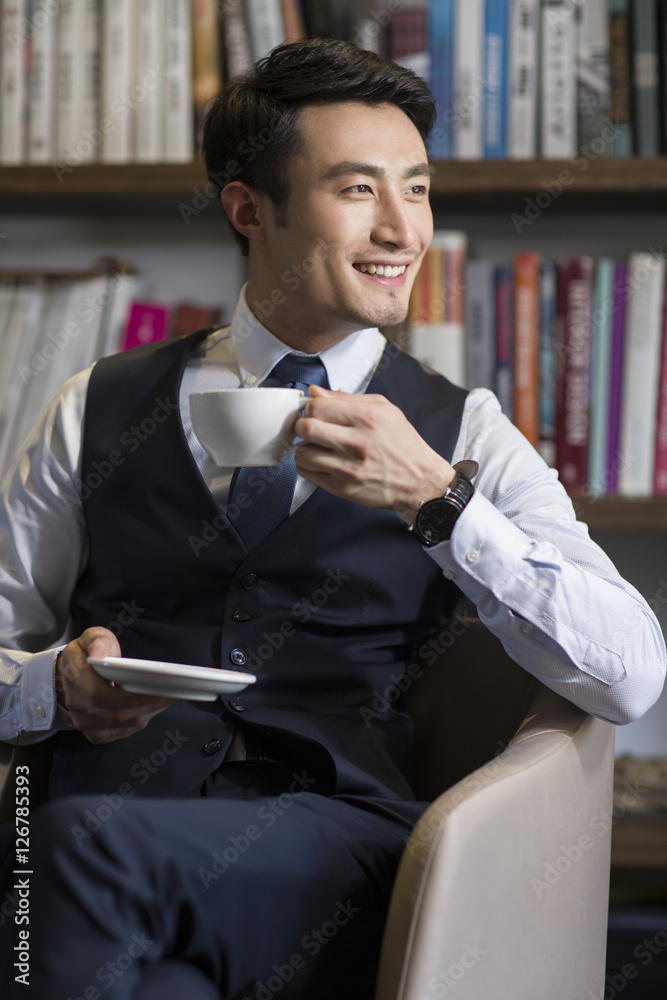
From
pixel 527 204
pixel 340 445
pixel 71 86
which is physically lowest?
pixel 340 445

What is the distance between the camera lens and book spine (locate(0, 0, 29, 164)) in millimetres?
1678

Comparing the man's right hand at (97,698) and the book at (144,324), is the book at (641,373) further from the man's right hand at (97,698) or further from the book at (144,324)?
the man's right hand at (97,698)

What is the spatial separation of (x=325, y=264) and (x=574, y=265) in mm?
672

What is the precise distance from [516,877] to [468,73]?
4.28 feet

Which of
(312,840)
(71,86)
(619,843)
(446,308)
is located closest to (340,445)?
(312,840)

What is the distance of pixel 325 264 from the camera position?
3.68 feet

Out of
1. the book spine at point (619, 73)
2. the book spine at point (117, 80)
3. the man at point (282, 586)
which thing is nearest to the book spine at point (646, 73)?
the book spine at point (619, 73)

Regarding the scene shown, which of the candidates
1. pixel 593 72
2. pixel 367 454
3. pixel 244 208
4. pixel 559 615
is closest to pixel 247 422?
pixel 367 454

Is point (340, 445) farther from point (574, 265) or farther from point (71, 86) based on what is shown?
point (71, 86)

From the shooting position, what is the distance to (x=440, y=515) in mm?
939

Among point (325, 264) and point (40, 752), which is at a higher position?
point (325, 264)

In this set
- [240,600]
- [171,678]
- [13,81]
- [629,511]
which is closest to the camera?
[171,678]

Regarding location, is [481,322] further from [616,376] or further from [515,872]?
[515,872]

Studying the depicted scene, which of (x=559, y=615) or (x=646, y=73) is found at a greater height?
(x=646, y=73)
